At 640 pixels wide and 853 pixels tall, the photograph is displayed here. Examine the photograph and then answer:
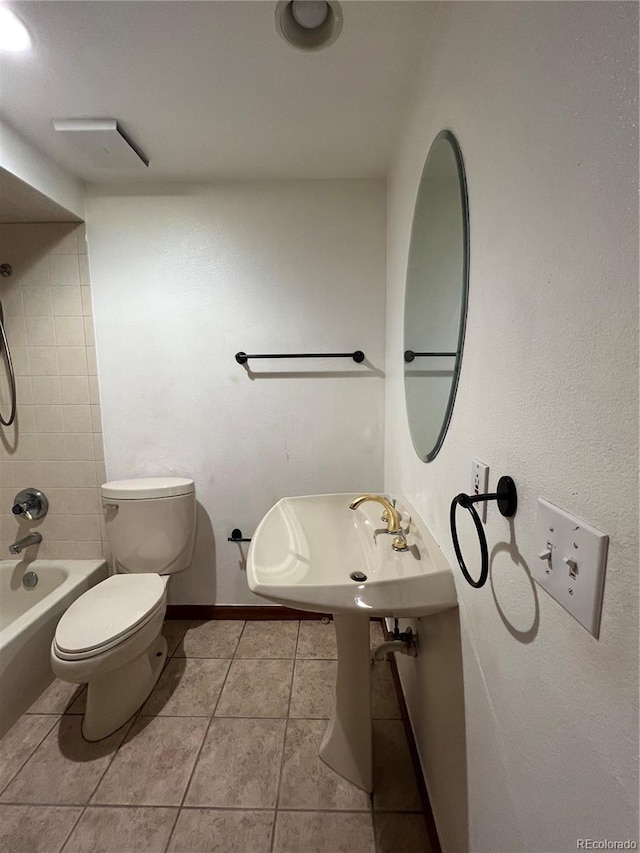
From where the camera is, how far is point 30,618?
5.14 feet

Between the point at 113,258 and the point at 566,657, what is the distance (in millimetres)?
2199

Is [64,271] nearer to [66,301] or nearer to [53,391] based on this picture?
[66,301]

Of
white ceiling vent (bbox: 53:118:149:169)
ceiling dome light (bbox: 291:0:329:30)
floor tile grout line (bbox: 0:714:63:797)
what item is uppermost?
ceiling dome light (bbox: 291:0:329:30)

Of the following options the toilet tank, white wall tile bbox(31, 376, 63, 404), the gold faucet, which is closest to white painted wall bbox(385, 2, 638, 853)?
the gold faucet

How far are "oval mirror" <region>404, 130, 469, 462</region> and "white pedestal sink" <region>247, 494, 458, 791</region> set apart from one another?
0.32m

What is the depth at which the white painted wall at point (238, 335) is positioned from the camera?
1.81m

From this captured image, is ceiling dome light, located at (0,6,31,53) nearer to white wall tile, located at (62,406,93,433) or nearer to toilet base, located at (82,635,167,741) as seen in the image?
white wall tile, located at (62,406,93,433)

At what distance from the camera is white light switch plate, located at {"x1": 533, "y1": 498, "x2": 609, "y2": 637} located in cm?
41

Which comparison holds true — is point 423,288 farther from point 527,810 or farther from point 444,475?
point 527,810

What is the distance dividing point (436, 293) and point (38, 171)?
5.54 ft

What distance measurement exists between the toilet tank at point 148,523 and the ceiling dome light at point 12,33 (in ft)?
5.02

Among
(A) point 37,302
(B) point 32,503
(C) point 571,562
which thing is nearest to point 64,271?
(A) point 37,302

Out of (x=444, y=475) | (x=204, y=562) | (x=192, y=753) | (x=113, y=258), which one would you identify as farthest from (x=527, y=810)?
(x=113, y=258)

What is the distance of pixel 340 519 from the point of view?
1424mm
